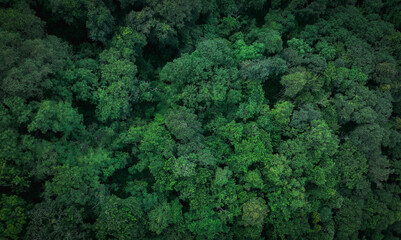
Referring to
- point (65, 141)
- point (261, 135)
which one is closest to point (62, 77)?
point (65, 141)

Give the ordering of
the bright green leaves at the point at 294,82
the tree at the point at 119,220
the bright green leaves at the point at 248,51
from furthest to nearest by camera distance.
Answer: the bright green leaves at the point at 248,51
the bright green leaves at the point at 294,82
the tree at the point at 119,220

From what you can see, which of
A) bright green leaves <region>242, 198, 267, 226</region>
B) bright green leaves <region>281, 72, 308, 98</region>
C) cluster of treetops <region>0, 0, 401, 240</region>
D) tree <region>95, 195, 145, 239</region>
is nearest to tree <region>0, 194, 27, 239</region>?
cluster of treetops <region>0, 0, 401, 240</region>

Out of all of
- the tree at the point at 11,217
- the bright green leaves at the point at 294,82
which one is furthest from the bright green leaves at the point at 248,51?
the tree at the point at 11,217

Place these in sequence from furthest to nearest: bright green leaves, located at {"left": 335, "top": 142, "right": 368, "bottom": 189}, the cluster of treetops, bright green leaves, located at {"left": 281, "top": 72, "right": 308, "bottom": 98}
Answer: bright green leaves, located at {"left": 335, "top": 142, "right": 368, "bottom": 189} < bright green leaves, located at {"left": 281, "top": 72, "right": 308, "bottom": 98} < the cluster of treetops

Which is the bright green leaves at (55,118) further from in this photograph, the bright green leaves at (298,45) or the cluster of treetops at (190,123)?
the bright green leaves at (298,45)

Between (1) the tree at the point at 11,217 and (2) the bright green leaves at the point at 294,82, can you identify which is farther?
(2) the bright green leaves at the point at 294,82

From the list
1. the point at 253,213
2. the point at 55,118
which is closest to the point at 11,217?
the point at 55,118

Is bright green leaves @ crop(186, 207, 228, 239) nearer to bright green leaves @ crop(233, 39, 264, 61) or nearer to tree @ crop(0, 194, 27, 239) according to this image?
tree @ crop(0, 194, 27, 239)

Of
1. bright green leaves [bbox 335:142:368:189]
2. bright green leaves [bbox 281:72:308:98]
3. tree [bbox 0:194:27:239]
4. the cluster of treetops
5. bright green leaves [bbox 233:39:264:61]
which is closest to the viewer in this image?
tree [bbox 0:194:27:239]

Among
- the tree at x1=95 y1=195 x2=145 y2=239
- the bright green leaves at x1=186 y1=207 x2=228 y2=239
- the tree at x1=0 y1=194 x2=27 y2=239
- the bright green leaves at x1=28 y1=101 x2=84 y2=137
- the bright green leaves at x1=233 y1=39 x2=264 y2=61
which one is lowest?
the bright green leaves at x1=186 y1=207 x2=228 y2=239
